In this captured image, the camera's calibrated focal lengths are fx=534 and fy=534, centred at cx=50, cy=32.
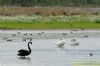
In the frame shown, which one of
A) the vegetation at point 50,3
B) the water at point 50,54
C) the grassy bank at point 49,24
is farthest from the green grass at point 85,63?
the vegetation at point 50,3

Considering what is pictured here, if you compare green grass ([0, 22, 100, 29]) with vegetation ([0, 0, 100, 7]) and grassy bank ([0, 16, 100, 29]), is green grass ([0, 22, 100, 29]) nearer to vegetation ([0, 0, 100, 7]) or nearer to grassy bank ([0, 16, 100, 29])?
grassy bank ([0, 16, 100, 29])

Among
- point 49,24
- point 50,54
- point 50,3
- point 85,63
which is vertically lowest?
point 50,3

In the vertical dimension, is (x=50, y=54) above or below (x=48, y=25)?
above

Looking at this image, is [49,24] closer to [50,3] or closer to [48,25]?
[48,25]

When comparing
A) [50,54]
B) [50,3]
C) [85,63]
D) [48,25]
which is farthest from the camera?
[50,3]

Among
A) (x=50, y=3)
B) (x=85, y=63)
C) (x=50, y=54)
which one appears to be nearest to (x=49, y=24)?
(x=50, y=54)

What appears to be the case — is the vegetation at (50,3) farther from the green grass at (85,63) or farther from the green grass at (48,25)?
the green grass at (85,63)

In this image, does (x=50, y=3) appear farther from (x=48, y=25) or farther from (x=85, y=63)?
(x=85, y=63)

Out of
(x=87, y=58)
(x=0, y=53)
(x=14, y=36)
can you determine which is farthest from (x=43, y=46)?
(x=14, y=36)

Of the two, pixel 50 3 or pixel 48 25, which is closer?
pixel 48 25

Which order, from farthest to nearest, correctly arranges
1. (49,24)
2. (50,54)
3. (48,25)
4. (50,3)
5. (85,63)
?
(50,3), (49,24), (48,25), (50,54), (85,63)

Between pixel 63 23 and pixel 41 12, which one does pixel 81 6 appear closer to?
pixel 41 12

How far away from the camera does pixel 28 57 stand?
25.7 metres

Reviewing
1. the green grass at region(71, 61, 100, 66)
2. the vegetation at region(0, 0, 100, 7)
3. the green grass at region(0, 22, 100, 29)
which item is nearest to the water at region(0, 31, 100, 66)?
the green grass at region(71, 61, 100, 66)
